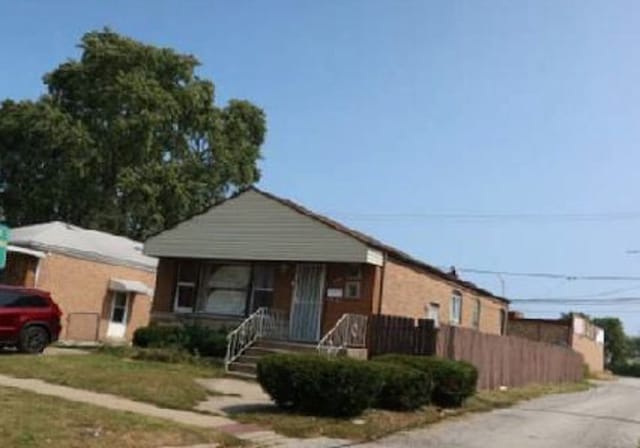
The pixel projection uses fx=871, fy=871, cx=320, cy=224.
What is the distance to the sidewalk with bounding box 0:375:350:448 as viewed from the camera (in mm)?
13070

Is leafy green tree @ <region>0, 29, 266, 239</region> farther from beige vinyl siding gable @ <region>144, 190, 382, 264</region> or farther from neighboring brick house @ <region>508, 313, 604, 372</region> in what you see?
neighboring brick house @ <region>508, 313, 604, 372</region>

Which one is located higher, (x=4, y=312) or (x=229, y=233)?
(x=229, y=233)

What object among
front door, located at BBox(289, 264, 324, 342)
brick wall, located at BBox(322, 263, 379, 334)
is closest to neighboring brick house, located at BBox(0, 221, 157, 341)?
front door, located at BBox(289, 264, 324, 342)

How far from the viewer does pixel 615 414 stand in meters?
22.5

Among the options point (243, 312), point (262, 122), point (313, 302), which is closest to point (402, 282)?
point (313, 302)

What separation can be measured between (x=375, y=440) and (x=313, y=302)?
12.5m

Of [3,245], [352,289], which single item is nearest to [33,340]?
[3,245]

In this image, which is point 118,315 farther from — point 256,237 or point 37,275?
point 256,237

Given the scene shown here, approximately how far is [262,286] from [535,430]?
12.4 meters

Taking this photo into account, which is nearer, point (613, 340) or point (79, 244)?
point (79, 244)

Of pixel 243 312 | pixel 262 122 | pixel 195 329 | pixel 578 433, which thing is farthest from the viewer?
pixel 262 122

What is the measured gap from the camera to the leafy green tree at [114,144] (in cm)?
4769

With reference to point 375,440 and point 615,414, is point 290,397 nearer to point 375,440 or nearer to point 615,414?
point 375,440

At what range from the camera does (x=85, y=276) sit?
34.6m
